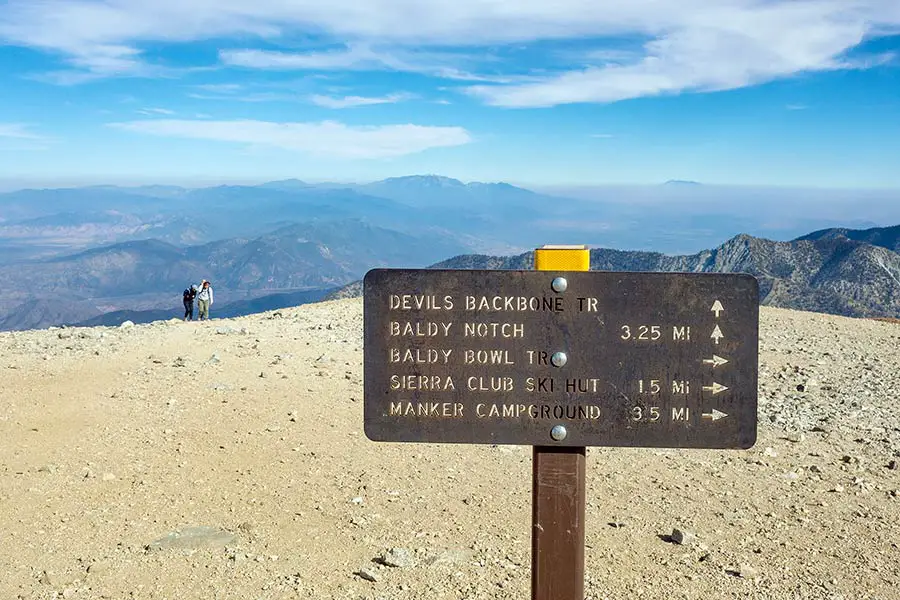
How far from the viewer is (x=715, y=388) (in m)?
3.91

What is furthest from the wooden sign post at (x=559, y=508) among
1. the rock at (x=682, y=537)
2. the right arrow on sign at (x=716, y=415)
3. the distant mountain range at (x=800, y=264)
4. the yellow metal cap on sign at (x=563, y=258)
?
the distant mountain range at (x=800, y=264)

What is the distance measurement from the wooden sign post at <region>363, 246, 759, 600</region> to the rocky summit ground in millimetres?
2506

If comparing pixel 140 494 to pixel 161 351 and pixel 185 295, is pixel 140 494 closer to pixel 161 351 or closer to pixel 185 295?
pixel 161 351

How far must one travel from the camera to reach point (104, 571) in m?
6.28

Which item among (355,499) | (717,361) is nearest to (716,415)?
(717,361)

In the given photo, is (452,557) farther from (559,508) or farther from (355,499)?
(559,508)

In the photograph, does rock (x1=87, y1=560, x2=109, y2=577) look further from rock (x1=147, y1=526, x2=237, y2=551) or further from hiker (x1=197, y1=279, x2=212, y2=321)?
hiker (x1=197, y1=279, x2=212, y2=321)

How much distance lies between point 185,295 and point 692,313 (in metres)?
22.1

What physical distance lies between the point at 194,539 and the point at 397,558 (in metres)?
1.93

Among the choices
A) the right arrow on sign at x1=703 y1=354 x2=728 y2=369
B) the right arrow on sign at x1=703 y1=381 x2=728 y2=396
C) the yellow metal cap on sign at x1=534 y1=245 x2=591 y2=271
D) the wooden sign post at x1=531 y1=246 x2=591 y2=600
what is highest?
the yellow metal cap on sign at x1=534 y1=245 x2=591 y2=271

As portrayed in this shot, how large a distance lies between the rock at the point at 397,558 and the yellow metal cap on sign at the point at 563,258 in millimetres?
3546

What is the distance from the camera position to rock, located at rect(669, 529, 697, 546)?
22.6 feet

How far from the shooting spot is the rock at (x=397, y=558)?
644cm

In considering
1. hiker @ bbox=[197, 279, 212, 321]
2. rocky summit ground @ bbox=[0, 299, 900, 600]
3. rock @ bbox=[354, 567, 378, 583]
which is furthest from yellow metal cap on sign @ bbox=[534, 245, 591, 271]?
hiker @ bbox=[197, 279, 212, 321]
